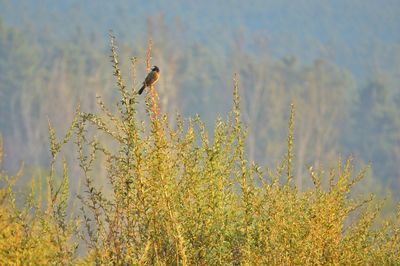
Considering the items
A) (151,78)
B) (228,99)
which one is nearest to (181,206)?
(151,78)

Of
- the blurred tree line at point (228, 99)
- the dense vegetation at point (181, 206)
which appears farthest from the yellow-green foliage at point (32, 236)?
the blurred tree line at point (228, 99)

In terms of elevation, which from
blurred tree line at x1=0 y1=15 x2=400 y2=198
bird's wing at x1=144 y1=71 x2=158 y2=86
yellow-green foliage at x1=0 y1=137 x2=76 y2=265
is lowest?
yellow-green foliage at x1=0 y1=137 x2=76 y2=265

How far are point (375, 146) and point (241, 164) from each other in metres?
70.3

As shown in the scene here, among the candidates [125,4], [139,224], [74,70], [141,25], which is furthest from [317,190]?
[125,4]

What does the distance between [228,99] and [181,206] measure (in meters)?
75.9

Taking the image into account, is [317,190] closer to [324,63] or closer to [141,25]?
[324,63]

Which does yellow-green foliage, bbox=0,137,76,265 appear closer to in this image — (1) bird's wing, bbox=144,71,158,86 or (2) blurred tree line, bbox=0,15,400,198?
(1) bird's wing, bbox=144,71,158,86

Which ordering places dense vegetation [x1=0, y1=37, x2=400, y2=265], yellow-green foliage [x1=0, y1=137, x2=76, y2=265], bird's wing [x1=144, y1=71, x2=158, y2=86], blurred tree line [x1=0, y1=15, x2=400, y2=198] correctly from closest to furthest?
dense vegetation [x1=0, y1=37, x2=400, y2=265] < yellow-green foliage [x1=0, y1=137, x2=76, y2=265] < bird's wing [x1=144, y1=71, x2=158, y2=86] < blurred tree line [x1=0, y1=15, x2=400, y2=198]

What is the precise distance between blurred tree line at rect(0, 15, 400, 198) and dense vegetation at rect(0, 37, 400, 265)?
54552mm

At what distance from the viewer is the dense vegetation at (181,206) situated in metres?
4.63

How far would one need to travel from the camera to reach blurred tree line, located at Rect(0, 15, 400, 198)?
214 ft

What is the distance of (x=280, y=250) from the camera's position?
4.69 m

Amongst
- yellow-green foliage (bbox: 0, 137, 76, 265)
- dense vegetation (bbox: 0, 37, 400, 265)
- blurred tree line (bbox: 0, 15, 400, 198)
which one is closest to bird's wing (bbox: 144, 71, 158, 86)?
dense vegetation (bbox: 0, 37, 400, 265)

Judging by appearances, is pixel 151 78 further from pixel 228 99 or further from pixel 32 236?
pixel 228 99
